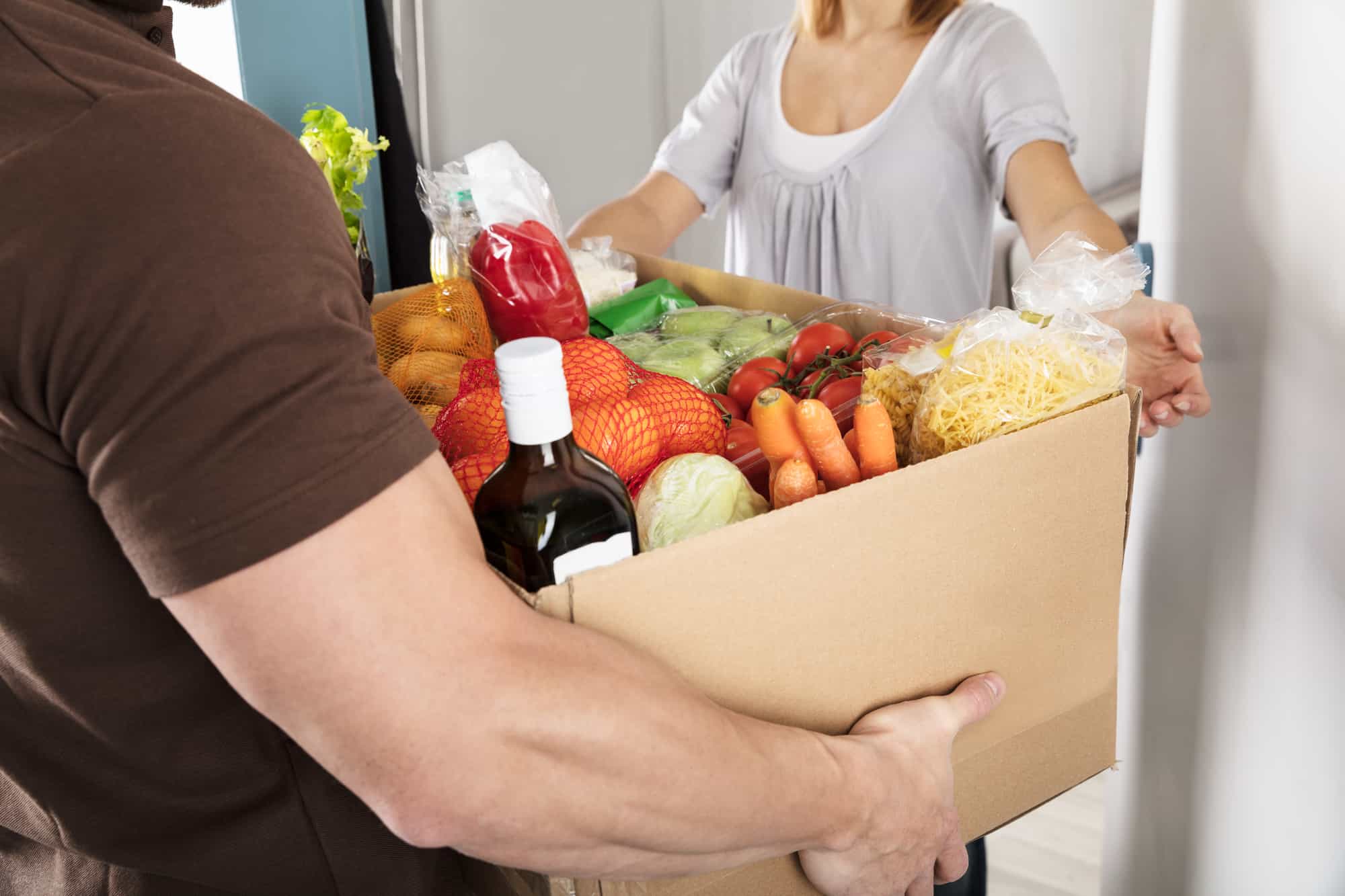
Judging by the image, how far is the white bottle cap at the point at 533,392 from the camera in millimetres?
518

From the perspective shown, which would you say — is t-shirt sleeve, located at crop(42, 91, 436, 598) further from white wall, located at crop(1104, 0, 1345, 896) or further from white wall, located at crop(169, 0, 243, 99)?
white wall, located at crop(169, 0, 243, 99)

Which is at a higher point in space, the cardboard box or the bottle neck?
the bottle neck

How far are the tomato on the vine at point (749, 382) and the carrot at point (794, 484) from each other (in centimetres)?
21

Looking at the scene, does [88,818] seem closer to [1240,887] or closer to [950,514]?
[950,514]

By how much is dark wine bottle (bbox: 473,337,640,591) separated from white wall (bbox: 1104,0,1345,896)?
0.74 m

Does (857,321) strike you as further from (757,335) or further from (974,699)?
(974,699)

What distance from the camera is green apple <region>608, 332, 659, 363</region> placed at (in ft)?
3.18

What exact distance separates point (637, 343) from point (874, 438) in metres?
0.35

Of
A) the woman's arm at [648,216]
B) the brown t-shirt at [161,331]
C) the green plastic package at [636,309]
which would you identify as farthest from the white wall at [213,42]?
the brown t-shirt at [161,331]

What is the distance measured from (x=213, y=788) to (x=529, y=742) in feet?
0.76

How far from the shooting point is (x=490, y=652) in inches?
18.0

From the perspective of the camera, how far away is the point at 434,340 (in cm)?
96

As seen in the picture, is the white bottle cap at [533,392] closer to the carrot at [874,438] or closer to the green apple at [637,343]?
the carrot at [874,438]

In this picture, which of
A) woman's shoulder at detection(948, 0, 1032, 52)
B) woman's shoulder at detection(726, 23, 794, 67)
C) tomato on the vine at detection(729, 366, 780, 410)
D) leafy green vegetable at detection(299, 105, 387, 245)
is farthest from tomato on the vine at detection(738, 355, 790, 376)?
woman's shoulder at detection(726, 23, 794, 67)
